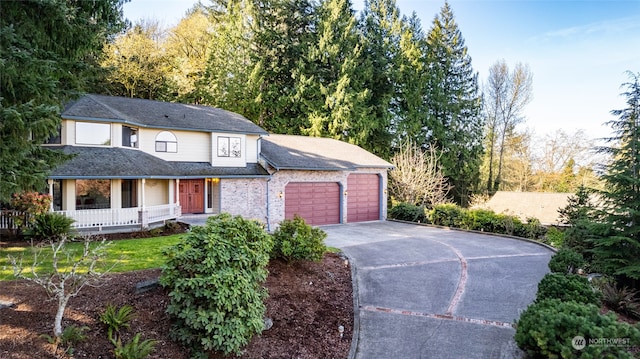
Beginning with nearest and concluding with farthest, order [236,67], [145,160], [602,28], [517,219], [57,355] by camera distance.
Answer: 1. [57,355]
2. [602,28]
3. [145,160]
4. [517,219]
5. [236,67]

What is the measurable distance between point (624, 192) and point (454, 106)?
24888 millimetres

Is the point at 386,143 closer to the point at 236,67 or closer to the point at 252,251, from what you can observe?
the point at 236,67

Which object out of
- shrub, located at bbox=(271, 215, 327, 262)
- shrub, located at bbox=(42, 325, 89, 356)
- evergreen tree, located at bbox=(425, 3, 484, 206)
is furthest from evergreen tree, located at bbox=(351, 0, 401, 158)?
shrub, located at bbox=(42, 325, 89, 356)

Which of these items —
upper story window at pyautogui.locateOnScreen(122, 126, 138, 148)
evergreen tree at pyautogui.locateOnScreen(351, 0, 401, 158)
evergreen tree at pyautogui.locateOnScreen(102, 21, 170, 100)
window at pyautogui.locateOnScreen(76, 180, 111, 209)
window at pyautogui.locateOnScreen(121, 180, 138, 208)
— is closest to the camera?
window at pyautogui.locateOnScreen(76, 180, 111, 209)

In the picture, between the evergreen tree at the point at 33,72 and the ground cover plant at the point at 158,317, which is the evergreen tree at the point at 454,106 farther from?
the evergreen tree at the point at 33,72

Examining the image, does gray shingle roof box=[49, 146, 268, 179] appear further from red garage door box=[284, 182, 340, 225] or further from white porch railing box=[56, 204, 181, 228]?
red garage door box=[284, 182, 340, 225]

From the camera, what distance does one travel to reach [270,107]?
28.9 metres

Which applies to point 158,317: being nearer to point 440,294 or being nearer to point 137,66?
point 440,294

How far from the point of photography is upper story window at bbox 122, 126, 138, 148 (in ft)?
51.4

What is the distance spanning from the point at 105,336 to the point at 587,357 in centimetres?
660

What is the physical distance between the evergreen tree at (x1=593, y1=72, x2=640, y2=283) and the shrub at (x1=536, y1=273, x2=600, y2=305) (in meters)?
2.42

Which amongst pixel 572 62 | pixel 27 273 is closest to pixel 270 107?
pixel 572 62

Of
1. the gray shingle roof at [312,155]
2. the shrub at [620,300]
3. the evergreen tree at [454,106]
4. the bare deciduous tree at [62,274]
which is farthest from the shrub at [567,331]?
the evergreen tree at [454,106]

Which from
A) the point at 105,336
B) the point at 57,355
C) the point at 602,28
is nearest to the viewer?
the point at 57,355
